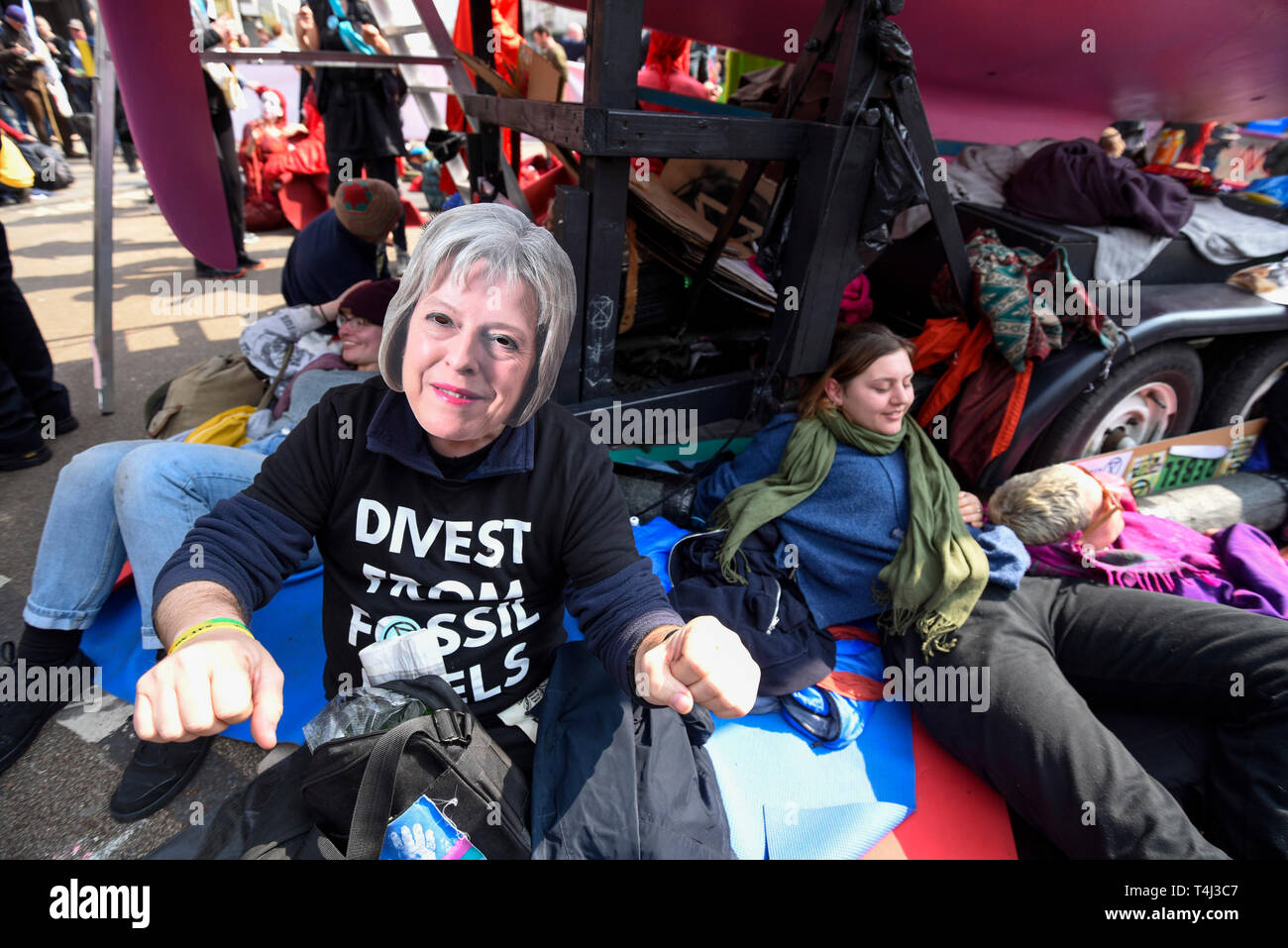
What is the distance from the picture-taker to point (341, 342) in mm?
2508

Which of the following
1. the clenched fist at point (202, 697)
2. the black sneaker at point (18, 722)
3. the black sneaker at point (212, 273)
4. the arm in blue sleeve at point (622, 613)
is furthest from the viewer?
the black sneaker at point (212, 273)

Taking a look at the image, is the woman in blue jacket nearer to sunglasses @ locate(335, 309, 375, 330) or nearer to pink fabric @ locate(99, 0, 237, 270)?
sunglasses @ locate(335, 309, 375, 330)

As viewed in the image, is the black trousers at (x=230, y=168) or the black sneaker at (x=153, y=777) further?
the black trousers at (x=230, y=168)

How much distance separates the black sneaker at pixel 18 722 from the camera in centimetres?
162

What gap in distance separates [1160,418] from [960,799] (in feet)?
7.50

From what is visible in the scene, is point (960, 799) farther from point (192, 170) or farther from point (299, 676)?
point (192, 170)

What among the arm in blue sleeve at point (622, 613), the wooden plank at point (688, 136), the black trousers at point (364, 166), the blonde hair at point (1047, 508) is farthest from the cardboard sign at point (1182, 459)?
the black trousers at point (364, 166)

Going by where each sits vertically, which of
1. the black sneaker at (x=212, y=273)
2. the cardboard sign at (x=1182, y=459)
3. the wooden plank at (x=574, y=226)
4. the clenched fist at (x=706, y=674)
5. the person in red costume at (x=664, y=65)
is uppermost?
the person in red costume at (x=664, y=65)

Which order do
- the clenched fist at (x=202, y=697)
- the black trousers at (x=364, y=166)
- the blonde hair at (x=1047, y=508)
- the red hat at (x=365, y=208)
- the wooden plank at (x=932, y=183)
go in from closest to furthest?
the clenched fist at (x=202, y=697), the wooden plank at (x=932, y=183), the blonde hair at (x=1047, y=508), the red hat at (x=365, y=208), the black trousers at (x=364, y=166)

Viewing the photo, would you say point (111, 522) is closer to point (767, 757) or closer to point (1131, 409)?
point (767, 757)

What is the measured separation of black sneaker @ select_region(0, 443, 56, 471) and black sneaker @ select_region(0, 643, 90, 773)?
1.53 meters

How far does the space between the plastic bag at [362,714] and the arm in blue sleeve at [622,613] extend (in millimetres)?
327

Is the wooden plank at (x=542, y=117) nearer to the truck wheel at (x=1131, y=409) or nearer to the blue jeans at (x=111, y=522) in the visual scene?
the blue jeans at (x=111, y=522)

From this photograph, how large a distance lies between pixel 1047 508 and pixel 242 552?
221 cm
